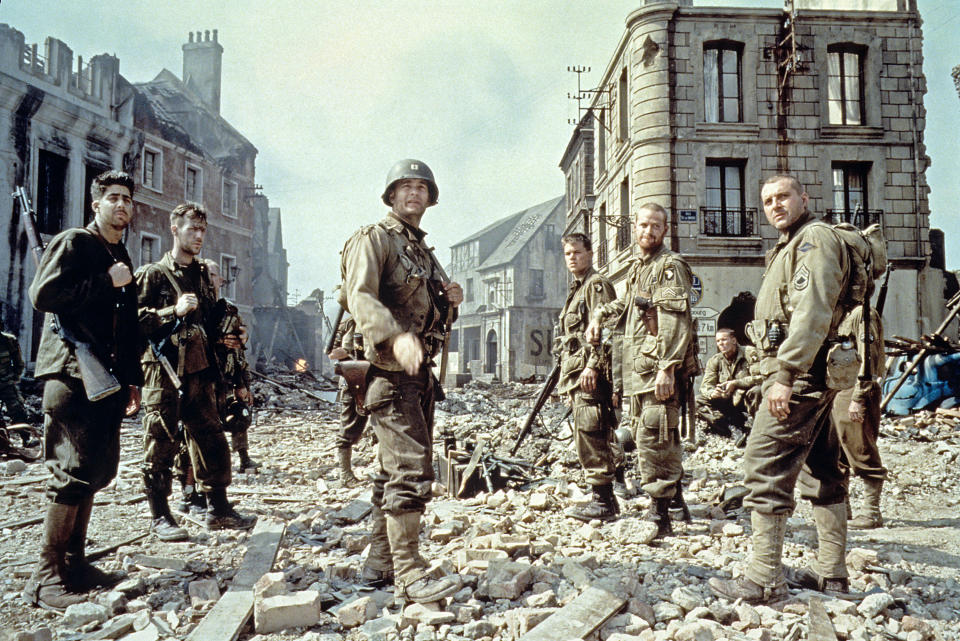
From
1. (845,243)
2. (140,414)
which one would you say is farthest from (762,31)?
(140,414)

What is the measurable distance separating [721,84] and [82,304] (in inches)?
756

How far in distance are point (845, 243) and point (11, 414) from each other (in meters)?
12.2

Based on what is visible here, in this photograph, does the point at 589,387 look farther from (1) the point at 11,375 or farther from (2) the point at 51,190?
(2) the point at 51,190

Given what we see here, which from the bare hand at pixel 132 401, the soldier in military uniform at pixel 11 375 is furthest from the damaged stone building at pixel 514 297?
the bare hand at pixel 132 401

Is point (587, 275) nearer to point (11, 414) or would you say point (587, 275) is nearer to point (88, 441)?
point (88, 441)

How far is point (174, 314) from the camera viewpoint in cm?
429

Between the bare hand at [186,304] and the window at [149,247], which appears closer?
the bare hand at [186,304]

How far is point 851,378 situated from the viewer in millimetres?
3170

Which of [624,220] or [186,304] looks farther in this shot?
[624,220]

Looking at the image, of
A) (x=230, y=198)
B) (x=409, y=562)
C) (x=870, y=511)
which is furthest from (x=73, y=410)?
(x=230, y=198)

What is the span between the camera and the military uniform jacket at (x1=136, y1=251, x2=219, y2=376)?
177 inches

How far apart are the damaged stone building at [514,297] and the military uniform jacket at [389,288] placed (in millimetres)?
33841

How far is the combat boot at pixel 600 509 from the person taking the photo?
4902 mm

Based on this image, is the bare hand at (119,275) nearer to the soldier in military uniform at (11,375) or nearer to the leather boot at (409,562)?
the leather boot at (409,562)
